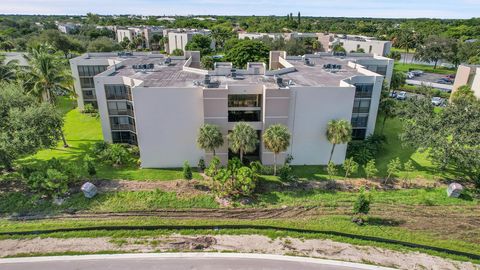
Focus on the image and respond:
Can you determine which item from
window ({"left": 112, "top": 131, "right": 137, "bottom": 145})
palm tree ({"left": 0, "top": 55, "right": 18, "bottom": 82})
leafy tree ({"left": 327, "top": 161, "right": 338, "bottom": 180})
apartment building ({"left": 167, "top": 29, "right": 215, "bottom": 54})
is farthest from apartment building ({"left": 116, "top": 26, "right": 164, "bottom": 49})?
leafy tree ({"left": 327, "top": 161, "right": 338, "bottom": 180})

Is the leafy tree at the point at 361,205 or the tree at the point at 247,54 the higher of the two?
the tree at the point at 247,54

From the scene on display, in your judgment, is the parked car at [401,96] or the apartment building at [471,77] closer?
the apartment building at [471,77]

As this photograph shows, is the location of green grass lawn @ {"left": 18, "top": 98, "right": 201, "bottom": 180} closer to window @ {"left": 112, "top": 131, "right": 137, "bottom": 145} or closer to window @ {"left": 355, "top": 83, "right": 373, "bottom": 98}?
window @ {"left": 112, "top": 131, "right": 137, "bottom": 145}

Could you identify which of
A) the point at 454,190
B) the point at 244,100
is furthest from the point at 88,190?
the point at 454,190

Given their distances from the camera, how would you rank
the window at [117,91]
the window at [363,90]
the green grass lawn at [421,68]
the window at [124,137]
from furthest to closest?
1. the green grass lawn at [421,68]
2. the window at [124,137]
3. the window at [363,90]
4. the window at [117,91]

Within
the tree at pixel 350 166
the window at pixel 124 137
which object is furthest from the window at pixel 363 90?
the window at pixel 124 137

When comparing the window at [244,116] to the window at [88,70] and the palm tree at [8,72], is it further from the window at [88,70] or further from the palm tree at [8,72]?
the palm tree at [8,72]

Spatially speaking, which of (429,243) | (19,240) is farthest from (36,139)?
(429,243)
